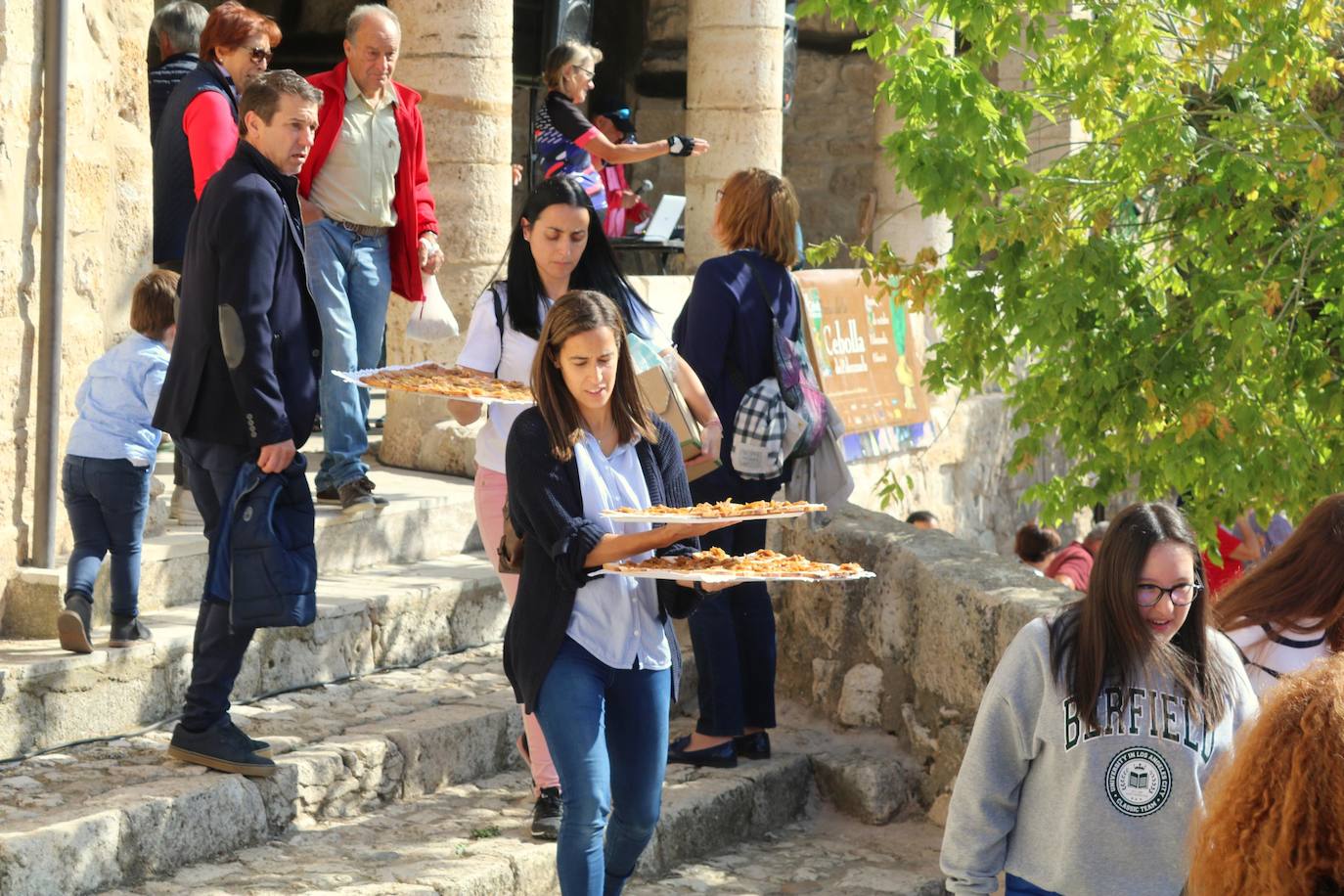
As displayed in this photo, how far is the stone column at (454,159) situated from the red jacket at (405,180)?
1254mm

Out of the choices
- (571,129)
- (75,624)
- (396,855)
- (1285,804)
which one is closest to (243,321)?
(75,624)

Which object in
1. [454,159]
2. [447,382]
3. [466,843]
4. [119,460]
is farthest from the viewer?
[454,159]

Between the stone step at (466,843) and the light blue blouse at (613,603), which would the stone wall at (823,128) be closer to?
the stone step at (466,843)

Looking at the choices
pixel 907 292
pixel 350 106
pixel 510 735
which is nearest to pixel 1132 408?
pixel 907 292

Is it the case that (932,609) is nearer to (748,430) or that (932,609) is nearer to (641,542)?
(748,430)

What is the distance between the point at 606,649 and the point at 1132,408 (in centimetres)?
340

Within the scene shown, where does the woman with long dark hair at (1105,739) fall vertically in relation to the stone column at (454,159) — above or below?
below

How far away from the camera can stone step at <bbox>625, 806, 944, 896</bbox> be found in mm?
5676

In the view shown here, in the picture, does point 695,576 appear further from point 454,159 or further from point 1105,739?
point 454,159

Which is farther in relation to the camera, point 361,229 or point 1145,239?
point 1145,239

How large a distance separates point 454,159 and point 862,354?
3.85 meters

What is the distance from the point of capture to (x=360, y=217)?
6.77 meters

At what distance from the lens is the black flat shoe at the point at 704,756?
620cm

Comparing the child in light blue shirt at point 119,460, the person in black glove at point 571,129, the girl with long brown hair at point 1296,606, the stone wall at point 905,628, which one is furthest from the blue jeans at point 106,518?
the person in black glove at point 571,129
